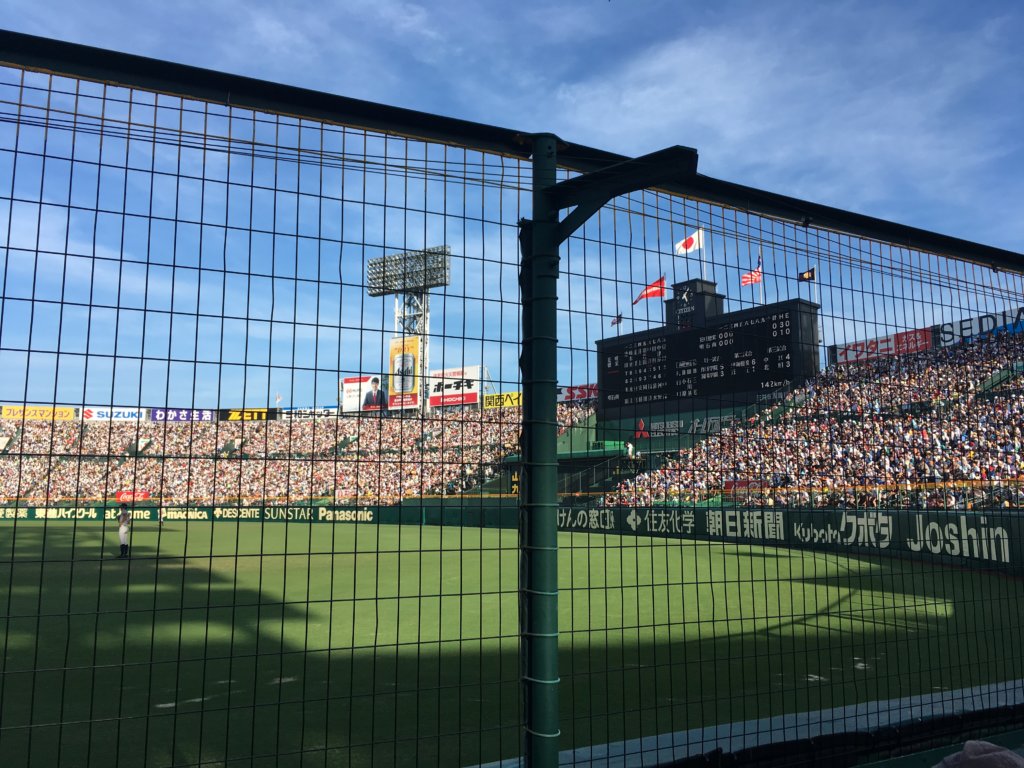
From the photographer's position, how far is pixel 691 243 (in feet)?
17.2

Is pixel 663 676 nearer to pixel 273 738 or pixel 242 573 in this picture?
pixel 273 738

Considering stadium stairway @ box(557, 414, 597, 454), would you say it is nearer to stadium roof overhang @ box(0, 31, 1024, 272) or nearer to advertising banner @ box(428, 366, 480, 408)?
advertising banner @ box(428, 366, 480, 408)

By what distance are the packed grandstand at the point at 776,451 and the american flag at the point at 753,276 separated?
1.01 m

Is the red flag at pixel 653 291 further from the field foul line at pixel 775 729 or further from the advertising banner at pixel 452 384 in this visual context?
the field foul line at pixel 775 729

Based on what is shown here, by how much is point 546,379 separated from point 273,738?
3.87 m

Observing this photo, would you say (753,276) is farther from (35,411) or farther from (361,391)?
(35,411)

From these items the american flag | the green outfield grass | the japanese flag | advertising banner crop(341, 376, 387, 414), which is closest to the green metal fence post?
the green outfield grass

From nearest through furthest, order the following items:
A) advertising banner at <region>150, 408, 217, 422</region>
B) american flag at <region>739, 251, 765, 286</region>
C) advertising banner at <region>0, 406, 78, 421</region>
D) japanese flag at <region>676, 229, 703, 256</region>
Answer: advertising banner at <region>0, 406, 78, 421</region>, advertising banner at <region>150, 408, 217, 422</region>, japanese flag at <region>676, 229, 703, 256</region>, american flag at <region>739, 251, 765, 286</region>

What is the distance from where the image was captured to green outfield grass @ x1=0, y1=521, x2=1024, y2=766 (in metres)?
4.52

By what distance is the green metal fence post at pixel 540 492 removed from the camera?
3727 millimetres

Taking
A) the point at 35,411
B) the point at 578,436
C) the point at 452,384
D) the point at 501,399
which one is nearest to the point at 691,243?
the point at 501,399

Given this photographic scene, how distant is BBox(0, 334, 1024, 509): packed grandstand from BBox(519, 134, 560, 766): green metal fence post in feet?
0.94

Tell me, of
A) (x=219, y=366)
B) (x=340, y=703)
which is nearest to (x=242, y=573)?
(x=340, y=703)

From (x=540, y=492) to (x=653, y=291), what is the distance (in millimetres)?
1763
